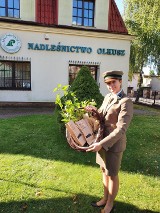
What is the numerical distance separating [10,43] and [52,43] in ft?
7.73

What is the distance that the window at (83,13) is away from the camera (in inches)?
565

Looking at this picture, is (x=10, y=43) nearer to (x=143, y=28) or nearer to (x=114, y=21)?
(x=114, y=21)

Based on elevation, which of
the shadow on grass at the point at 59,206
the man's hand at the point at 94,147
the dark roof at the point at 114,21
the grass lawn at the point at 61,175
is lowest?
the shadow on grass at the point at 59,206

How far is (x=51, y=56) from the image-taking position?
13797 millimetres

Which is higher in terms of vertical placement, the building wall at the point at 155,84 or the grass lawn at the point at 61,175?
the building wall at the point at 155,84

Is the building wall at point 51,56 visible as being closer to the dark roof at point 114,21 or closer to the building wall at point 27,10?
the dark roof at point 114,21

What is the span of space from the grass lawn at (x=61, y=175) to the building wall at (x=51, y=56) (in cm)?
642

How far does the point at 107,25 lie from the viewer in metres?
14.8

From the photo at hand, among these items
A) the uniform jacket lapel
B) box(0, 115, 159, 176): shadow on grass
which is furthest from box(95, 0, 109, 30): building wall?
the uniform jacket lapel

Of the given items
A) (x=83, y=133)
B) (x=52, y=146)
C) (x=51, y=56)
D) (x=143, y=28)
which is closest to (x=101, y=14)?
(x=51, y=56)

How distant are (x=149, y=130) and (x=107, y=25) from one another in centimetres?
865

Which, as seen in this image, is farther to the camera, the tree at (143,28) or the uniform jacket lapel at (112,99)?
the tree at (143,28)

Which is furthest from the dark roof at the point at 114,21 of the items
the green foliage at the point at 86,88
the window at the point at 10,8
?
the green foliage at the point at 86,88

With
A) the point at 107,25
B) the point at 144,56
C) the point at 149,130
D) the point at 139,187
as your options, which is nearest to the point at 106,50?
the point at 107,25
